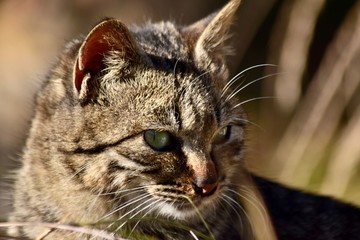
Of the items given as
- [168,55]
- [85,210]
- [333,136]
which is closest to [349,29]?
[333,136]

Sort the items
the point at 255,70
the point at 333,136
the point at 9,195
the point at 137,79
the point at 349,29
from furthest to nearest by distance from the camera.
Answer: the point at 255,70, the point at 333,136, the point at 349,29, the point at 9,195, the point at 137,79

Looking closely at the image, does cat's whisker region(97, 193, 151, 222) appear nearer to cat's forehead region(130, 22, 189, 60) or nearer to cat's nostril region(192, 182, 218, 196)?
cat's nostril region(192, 182, 218, 196)

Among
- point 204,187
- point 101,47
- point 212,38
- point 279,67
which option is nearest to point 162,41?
point 212,38

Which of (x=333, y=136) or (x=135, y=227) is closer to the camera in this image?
A: (x=135, y=227)

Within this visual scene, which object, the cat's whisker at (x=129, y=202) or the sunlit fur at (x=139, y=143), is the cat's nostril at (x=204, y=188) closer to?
the sunlit fur at (x=139, y=143)

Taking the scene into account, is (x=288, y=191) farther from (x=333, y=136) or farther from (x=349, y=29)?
(x=333, y=136)

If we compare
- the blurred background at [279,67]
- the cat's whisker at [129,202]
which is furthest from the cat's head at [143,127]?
the blurred background at [279,67]

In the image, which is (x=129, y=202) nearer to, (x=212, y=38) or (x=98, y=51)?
(x=98, y=51)
